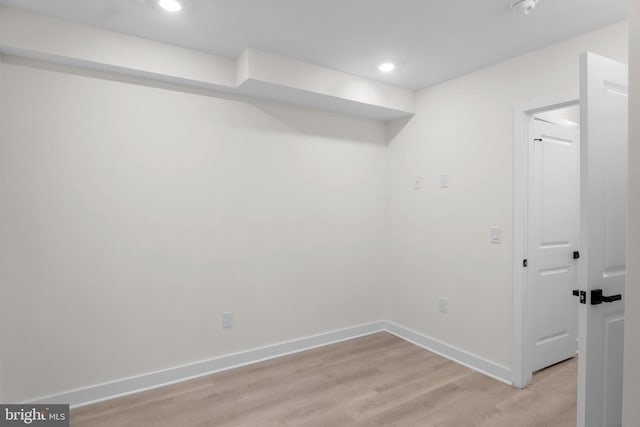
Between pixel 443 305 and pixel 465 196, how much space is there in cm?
106

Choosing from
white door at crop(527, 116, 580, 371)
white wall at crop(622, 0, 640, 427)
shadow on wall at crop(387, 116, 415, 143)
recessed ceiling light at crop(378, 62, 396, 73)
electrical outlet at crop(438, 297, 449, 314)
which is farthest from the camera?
shadow on wall at crop(387, 116, 415, 143)

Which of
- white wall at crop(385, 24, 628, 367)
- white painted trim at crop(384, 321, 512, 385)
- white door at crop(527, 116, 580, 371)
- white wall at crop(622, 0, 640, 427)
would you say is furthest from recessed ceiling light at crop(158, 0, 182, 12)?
white painted trim at crop(384, 321, 512, 385)

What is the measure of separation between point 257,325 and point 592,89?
2.86m

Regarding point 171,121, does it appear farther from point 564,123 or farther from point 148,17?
point 564,123

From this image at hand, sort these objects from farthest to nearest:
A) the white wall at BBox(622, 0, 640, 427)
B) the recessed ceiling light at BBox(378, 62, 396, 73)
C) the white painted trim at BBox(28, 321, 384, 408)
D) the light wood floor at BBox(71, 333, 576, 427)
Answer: the recessed ceiling light at BBox(378, 62, 396, 73)
the white painted trim at BBox(28, 321, 384, 408)
the light wood floor at BBox(71, 333, 576, 427)
the white wall at BBox(622, 0, 640, 427)

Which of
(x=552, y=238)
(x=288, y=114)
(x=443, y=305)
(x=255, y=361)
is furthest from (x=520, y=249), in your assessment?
(x=255, y=361)

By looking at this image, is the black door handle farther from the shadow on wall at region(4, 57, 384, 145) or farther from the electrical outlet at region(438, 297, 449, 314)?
the shadow on wall at region(4, 57, 384, 145)

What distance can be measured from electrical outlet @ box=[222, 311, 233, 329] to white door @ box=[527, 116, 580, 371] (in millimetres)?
2486

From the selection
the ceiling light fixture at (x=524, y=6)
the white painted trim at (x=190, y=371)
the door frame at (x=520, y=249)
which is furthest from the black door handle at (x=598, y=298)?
the white painted trim at (x=190, y=371)

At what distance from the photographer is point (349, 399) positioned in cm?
242

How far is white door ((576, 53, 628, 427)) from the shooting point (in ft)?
5.30

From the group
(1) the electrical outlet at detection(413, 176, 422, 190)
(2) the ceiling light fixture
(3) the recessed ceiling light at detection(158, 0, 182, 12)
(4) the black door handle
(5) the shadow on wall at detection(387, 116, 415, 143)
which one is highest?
(3) the recessed ceiling light at detection(158, 0, 182, 12)

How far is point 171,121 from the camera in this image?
265 cm

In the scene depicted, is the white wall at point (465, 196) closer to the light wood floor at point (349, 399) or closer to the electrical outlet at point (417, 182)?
the electrical outlet at point (417, 182)
